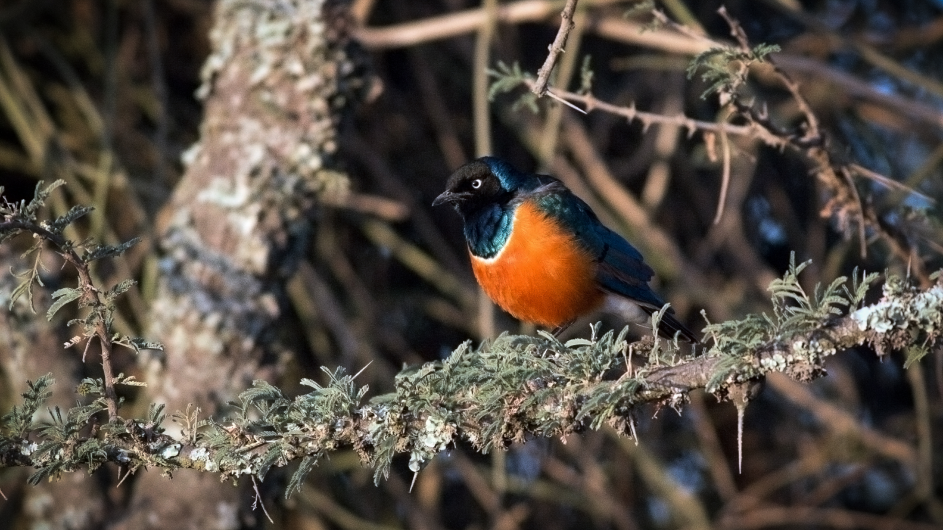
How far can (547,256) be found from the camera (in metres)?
3.47

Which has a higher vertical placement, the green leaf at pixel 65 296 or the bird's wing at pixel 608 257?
the green leaf at pixel 65 296

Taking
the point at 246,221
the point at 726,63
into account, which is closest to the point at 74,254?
→ the point at 726,63

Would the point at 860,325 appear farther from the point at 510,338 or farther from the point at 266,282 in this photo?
the point at 266,282

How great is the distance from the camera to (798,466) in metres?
5.00

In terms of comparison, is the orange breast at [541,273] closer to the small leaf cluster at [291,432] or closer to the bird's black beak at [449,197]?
the bird's black beak at [449,197]

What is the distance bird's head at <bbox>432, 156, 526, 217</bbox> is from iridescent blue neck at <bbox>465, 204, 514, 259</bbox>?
0.06 meters

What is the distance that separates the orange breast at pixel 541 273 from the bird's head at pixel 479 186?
18 cm

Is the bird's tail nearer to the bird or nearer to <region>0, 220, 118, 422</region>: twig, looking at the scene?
the bird

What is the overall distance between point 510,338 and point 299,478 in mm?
507

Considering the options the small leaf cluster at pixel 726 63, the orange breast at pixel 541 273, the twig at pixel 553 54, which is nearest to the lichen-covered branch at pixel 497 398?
the twig at pixel 553 54

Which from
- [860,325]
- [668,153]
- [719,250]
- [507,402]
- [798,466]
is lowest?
[798,466]

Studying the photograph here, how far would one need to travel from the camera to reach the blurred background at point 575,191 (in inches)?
183

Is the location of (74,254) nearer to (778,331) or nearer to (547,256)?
(778,331)

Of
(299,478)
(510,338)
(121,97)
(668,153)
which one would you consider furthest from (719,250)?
(299,478)
